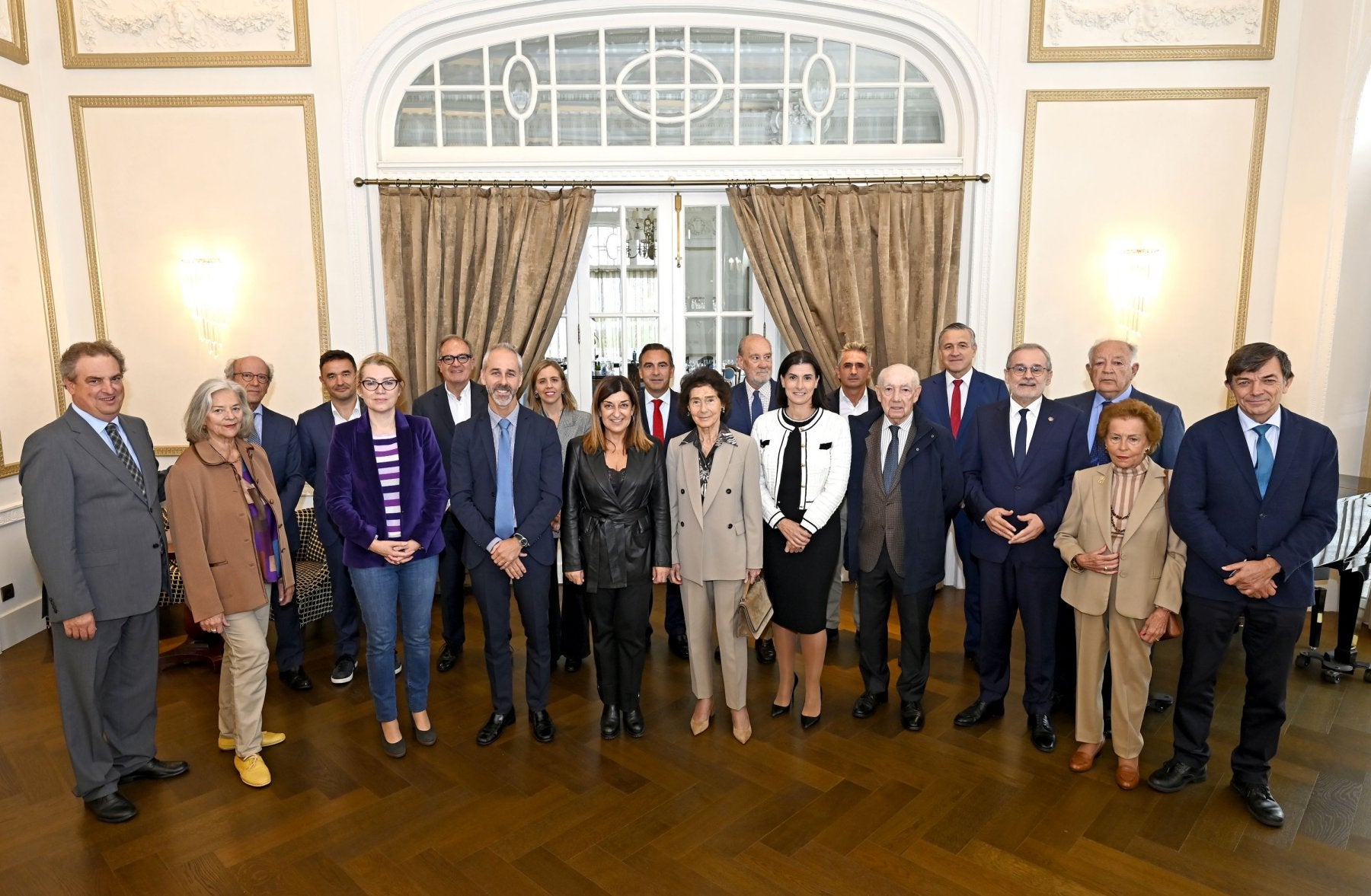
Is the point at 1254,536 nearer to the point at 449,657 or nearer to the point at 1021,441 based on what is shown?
the point at 1021,441

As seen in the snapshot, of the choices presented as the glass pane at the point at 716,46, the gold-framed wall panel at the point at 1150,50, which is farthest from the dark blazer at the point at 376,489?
the gold-framed wall panel at the point at 1150,50

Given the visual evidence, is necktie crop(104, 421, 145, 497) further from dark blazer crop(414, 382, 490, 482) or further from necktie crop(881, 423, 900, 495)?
necktie crop(881, 423, 900, 495)

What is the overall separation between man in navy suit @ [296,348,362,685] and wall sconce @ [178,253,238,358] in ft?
7.07

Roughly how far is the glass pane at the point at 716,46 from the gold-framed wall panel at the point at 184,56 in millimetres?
2796

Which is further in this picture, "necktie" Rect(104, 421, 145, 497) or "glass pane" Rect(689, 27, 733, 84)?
"glass pane" Rect(689, 27, 733, 84)

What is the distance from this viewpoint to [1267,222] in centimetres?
570

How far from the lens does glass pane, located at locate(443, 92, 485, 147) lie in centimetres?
620

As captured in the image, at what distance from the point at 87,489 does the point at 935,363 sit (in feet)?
16.8

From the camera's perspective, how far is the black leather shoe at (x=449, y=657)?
450 cm

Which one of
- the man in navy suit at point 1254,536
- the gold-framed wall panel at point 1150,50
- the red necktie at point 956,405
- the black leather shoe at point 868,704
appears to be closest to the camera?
the man in navy suit at point 1254,536

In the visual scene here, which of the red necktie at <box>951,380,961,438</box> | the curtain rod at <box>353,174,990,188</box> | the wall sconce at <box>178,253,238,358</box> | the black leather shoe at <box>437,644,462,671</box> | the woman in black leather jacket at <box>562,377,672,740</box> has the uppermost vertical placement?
the curtain rod at <box>353,174,990,188</box>

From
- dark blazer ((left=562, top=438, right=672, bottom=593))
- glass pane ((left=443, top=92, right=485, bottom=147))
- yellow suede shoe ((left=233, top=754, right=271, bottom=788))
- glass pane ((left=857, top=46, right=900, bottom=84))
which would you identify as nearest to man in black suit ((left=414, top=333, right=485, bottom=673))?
dark blazer ((left=562, top=438, right=672, bottom=593))

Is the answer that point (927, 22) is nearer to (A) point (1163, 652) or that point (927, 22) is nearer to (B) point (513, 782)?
(A) point (1163, 652)

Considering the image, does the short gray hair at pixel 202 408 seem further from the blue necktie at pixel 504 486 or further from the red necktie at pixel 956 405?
the red necktie at pixel 956 405
